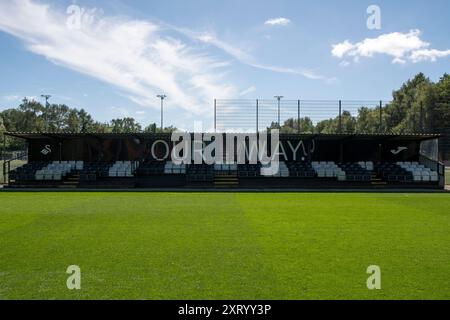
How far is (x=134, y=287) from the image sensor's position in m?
5.01

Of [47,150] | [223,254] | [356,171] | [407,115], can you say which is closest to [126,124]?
[407,115]

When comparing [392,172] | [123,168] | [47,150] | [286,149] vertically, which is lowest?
[392,172]

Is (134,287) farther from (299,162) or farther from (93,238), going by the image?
(299,162)

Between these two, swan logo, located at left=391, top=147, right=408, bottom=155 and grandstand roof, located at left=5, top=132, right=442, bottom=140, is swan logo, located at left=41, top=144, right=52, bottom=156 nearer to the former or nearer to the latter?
grandstand roof, located at left=5, top=132, right=442, bottom=140

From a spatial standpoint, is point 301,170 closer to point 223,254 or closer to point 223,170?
point 223,170

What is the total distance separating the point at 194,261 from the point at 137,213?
20.3ft

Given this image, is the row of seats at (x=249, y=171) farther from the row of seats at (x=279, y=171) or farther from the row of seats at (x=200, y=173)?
the row of seats at (x=200, y=173)

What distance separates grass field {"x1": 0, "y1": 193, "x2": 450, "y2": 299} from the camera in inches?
195

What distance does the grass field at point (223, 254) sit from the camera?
4.95 m

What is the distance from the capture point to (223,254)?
6801 mm

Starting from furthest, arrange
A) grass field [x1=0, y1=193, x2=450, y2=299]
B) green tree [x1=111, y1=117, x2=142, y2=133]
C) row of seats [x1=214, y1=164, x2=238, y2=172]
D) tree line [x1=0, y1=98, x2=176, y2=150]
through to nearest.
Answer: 1. green tree [x1=111, y1=117, x2=142, y2=133]
2. tree line [x1=0, y1=98, x2=176, y2=150]
3. row of seats [x1=214, y1=164, x2=238, y2=172]
4. grass field [x1=0, y1=193, x2=450, y2=299]

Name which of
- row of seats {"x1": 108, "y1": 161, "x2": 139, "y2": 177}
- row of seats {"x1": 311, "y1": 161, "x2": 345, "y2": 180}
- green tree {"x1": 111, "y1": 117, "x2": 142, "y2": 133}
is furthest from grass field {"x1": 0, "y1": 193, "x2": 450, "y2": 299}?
green tree {"x1": 111, "y1": 117, "x2": 142, "y2": 133}

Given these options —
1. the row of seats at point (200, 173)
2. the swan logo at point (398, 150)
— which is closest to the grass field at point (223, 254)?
the row of seats at point (200, 173)

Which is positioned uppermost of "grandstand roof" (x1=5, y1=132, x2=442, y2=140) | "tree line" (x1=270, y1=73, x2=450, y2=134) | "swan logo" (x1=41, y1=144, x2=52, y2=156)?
"tree line" (x1=270, y1=73, x2=450, y2=134)
